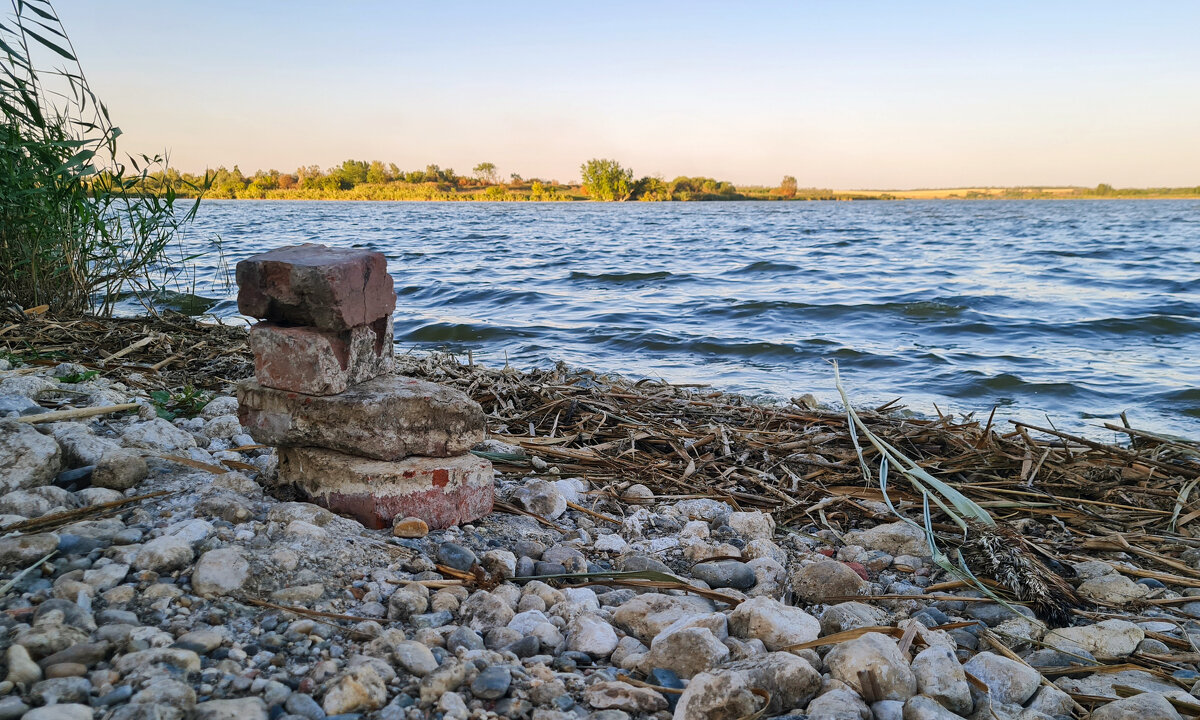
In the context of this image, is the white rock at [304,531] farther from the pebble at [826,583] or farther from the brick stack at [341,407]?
the pebble at [826,583]

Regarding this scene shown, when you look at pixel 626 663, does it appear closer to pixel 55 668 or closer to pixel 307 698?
pixel 307 698

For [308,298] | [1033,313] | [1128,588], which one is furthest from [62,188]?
[1033,313]

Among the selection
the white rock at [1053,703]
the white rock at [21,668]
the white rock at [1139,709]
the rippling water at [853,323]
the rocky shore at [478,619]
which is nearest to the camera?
the white rock at [21,668]

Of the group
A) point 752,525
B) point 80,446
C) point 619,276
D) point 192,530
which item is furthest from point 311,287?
point 619,276

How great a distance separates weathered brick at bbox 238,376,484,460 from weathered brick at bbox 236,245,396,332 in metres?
0.23

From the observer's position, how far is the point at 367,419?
221 centimetres

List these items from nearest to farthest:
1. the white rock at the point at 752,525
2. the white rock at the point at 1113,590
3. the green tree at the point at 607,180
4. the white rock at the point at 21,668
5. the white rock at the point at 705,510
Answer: the white rock at the point at 21,668
the white rock at the point at 1113,590
the white rock at the point at 752,525
the white rock at the point at 705,510
the green tree at the point at 607,180

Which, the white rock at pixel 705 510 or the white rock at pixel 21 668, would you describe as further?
the white rock at pixel 705 510

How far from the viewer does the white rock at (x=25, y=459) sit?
208cm

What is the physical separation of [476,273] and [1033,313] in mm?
8524

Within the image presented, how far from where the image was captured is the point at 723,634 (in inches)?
70.4

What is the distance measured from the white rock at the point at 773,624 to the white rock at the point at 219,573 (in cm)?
119

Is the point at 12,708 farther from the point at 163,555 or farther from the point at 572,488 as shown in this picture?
the point at 572,488

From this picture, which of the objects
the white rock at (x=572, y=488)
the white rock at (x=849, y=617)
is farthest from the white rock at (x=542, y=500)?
the white rock at (x=849, y=617)
